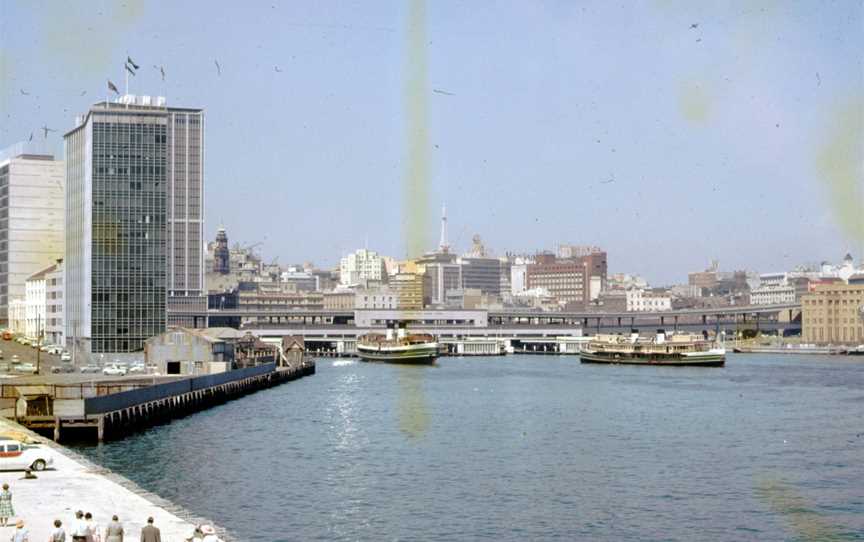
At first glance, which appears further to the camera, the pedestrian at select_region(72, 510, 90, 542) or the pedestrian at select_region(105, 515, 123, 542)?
the pedestrian at select_region(72, 510, 90, 542)

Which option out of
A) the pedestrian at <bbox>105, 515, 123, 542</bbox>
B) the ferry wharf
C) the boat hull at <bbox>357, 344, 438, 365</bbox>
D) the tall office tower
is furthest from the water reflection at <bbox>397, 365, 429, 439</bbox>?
the pedestrian at <bbox>105, 515, 123, 542</bbox>

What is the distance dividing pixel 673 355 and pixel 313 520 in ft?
380

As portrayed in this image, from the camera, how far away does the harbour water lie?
35.6 meters

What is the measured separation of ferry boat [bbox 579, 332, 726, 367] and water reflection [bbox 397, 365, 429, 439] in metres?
35.8

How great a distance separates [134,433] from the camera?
193ft

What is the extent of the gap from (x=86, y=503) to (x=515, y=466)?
68.7 ft

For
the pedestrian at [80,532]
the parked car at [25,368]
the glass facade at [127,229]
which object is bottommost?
the pedestrian at [80,532]

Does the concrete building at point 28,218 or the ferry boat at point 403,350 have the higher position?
the concrete building at point 28,218

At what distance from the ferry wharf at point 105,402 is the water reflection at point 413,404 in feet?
44.7

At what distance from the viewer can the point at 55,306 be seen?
130625mm

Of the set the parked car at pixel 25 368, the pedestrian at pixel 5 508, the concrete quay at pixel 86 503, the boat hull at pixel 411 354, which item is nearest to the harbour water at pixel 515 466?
the concrete quay at pixel 86 503

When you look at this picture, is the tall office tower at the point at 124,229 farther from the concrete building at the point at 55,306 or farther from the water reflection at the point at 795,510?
the water reflection at the point at 795,510

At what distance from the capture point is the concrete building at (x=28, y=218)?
171 meters

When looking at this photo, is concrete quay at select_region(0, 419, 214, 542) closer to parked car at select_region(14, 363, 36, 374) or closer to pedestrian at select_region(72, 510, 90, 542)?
pedestrian at select_region(72, 510, 90, 542)
